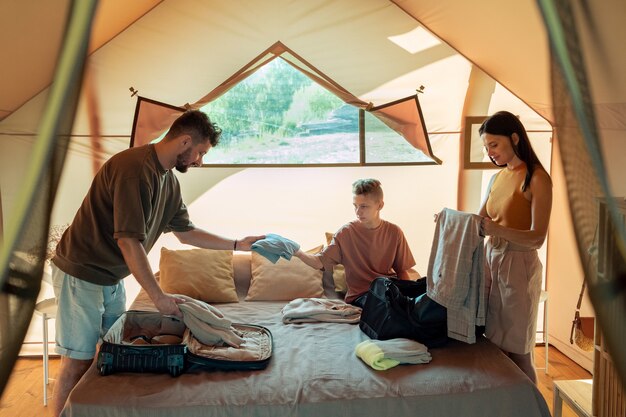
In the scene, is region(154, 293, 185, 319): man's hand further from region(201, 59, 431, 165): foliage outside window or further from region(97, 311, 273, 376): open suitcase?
region(201, 59, 431, 165): foliage outside window

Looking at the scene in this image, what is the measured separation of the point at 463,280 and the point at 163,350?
47.5 inches

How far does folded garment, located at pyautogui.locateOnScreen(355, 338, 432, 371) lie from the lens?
2.38 meters

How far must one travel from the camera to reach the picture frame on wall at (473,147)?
3.75 metres

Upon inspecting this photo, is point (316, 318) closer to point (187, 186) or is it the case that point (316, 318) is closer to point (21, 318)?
point (187, 186)

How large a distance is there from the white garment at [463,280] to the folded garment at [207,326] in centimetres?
86

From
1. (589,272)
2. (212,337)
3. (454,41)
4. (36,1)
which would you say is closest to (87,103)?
(212,337)

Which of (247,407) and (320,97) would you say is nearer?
(247,407)

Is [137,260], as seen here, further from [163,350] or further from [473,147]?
[473,147]

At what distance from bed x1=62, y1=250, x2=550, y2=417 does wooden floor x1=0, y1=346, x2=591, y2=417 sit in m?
0.94

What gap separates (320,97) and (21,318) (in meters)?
3.13

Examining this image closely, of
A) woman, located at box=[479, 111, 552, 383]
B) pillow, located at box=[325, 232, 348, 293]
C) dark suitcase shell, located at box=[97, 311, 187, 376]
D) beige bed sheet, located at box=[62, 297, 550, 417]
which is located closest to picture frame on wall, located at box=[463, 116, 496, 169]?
pillow, located at box=[325, 232, 348, 293]

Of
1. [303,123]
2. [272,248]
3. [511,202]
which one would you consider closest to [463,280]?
[511,202]

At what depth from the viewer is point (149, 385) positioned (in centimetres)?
223

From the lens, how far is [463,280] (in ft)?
8.24
